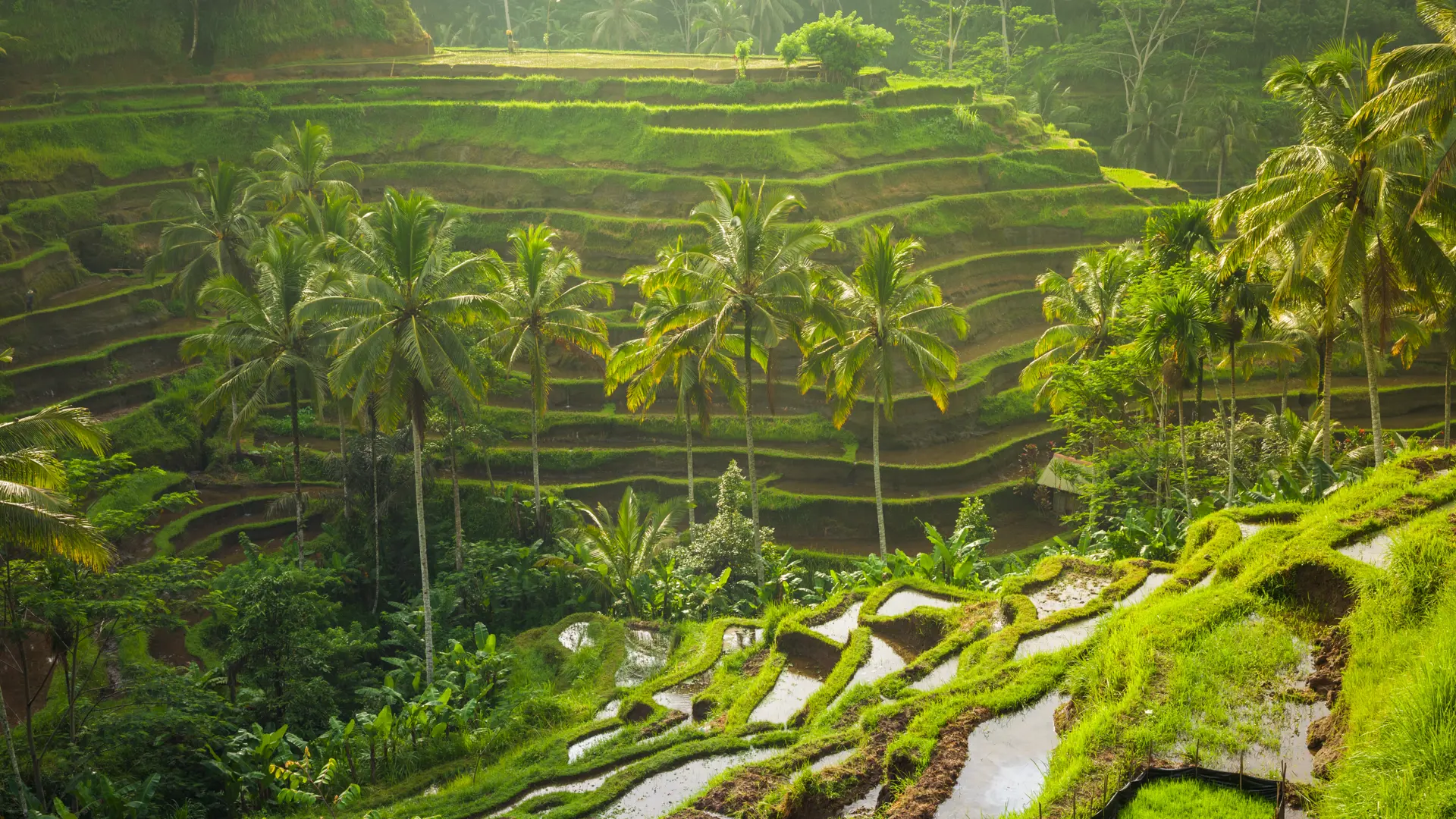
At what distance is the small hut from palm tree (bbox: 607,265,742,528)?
891cm

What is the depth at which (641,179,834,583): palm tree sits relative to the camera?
22219 millimetres

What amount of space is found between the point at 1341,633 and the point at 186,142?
4228cm

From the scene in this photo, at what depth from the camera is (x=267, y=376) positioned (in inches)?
918

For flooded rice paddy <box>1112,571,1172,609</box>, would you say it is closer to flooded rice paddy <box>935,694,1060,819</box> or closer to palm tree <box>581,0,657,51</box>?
flooded rice paddy <box>935,694,1060,819</box>

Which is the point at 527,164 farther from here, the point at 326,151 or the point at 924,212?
the point at 924,212

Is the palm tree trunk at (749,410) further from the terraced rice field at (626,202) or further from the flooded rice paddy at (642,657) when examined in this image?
the terraced rice field at (626,202)

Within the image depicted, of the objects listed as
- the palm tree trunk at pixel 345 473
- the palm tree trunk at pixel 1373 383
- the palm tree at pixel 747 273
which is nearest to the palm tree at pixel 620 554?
the palm tree at pixel 747 273

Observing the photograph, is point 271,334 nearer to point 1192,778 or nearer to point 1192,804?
A: point 1192,778

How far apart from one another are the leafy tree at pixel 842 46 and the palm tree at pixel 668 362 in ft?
77.1

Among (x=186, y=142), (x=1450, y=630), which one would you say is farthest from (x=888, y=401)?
(x=186, y=142)

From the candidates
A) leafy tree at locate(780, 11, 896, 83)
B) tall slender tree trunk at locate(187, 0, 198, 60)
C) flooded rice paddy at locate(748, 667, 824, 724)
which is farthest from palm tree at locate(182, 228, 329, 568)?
tall slender tree trunk at locate(187, 0, 198, 60)

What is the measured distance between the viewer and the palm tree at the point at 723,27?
6328cm

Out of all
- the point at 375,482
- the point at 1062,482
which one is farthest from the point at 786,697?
A: the point at 1062,482

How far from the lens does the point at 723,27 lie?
207 feet
